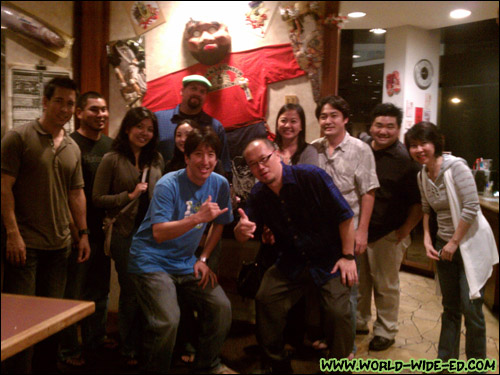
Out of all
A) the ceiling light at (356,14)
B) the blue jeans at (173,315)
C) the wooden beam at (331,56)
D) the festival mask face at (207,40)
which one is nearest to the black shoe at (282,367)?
the blue jeans at (173,315)

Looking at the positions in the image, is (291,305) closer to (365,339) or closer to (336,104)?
(365,339)

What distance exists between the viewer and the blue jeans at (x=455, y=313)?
1204mm

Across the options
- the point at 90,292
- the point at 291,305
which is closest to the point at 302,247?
the point at 291,305

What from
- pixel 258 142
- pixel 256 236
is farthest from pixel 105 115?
pixel 256 236

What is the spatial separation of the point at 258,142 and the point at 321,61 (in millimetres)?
299

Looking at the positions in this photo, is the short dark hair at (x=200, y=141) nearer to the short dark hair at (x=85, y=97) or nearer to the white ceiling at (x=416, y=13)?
the short dark hair at (x=85, y=97)

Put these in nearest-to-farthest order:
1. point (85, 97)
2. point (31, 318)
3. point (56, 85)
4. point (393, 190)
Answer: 1. point (31, 318)
2. point (56, 85)
3. point (85, 97)
4. point (393, 190)

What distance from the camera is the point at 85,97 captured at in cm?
104

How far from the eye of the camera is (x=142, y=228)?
3.59 ft

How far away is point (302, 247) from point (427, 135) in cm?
51

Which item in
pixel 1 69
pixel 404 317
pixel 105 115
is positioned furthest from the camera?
pixel 404 317

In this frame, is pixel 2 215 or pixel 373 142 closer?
pixel 2 215

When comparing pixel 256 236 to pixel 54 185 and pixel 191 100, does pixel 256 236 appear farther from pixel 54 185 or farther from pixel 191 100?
pixel 54 185

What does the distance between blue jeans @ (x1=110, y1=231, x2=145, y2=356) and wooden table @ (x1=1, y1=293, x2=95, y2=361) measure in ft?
0.68
